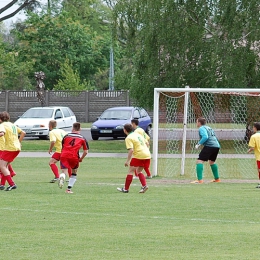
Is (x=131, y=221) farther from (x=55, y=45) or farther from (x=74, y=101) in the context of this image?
(x=55, y=45)

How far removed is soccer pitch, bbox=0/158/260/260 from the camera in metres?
9.92

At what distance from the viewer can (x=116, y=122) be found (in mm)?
Result: 37688

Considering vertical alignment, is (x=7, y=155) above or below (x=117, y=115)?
above

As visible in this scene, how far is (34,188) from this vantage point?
60.0 ft

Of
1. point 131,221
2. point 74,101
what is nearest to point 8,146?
point 131,221

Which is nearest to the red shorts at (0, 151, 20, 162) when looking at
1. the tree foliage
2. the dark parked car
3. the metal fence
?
the tree foliage

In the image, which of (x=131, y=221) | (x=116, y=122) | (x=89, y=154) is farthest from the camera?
(x=116, y=122)

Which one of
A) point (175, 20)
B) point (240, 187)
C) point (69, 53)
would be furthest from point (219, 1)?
point (69, 53)

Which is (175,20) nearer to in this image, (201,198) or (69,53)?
(201,198)

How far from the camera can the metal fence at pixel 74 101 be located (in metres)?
53.2

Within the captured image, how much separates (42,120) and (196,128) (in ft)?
44.6

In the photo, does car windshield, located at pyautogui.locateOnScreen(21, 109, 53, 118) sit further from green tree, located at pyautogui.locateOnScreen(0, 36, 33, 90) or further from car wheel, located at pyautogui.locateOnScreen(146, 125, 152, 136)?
green tree, located at pyautogui.locateOnScreen(0, 36, 33, 90)

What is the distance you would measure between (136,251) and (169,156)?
49.3ft

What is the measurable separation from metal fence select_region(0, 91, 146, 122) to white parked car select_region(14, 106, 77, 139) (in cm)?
1294
